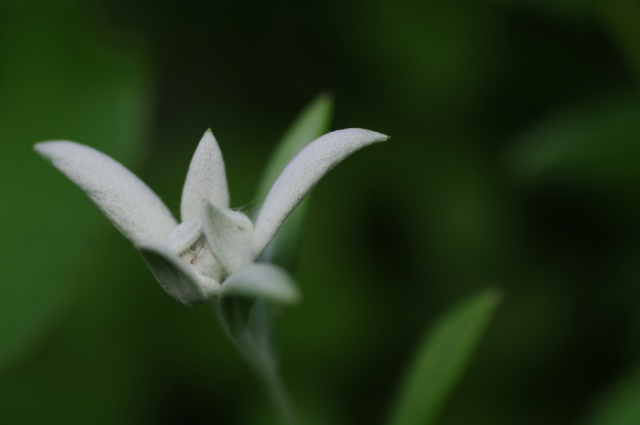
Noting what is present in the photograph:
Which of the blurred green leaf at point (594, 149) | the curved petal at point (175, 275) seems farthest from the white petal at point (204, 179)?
the blurred green leaf at point (594, 149)

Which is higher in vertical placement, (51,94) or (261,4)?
(261,4)

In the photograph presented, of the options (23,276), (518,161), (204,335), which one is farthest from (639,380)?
(23,276)

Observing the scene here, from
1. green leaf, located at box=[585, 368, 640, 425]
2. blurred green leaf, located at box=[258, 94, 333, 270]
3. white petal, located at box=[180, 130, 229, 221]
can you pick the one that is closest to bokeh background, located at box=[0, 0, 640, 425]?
green leaf, located at box=[585, 368, 640, 425]

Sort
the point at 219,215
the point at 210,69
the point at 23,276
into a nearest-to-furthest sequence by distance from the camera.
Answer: the point at 219,215
the point at 23,276
the point at 210,69

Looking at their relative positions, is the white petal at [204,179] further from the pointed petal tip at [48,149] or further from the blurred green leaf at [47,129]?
the blurred green leaf at [47,129]

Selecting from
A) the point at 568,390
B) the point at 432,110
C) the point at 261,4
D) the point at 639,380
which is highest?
the point at 261,4

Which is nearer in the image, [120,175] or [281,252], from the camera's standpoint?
[120,175]

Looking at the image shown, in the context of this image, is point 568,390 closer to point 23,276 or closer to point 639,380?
point 639,380
